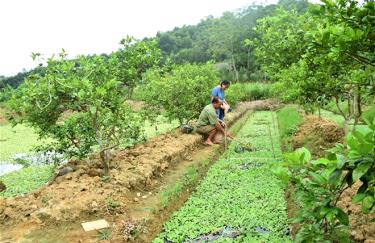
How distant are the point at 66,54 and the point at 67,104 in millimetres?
1018

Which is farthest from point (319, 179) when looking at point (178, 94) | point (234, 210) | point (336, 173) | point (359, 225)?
point (178, 94)

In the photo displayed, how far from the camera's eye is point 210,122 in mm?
12852

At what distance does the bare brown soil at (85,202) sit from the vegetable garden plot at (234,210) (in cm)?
51

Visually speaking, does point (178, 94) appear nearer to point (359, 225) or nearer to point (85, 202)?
point (85, 202)

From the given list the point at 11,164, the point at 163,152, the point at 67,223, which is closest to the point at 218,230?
the point at 67,223

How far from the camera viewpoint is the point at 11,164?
500 inches

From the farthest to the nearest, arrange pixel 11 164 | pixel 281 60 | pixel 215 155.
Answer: pixel 11 164 → pixel 215 155 → pixel 281 60

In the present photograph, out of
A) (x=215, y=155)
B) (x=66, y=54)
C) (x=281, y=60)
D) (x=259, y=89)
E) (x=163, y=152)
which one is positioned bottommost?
(x=259, y=89)

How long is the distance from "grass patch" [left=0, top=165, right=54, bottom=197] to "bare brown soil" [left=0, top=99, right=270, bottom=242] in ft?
3.77

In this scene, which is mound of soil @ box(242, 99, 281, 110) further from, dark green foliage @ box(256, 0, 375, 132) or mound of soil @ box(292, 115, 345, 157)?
mound of soil @ box(292, 115, 345, 157)

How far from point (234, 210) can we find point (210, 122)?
609cm

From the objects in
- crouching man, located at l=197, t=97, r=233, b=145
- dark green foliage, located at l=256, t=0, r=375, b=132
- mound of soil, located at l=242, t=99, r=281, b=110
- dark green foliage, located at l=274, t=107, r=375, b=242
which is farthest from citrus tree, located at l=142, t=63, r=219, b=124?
mound of soil, located at l=242, t=99, r=281, b=110

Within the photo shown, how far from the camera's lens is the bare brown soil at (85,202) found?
19.2 ft

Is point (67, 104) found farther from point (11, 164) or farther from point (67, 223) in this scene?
point (11, 164)
